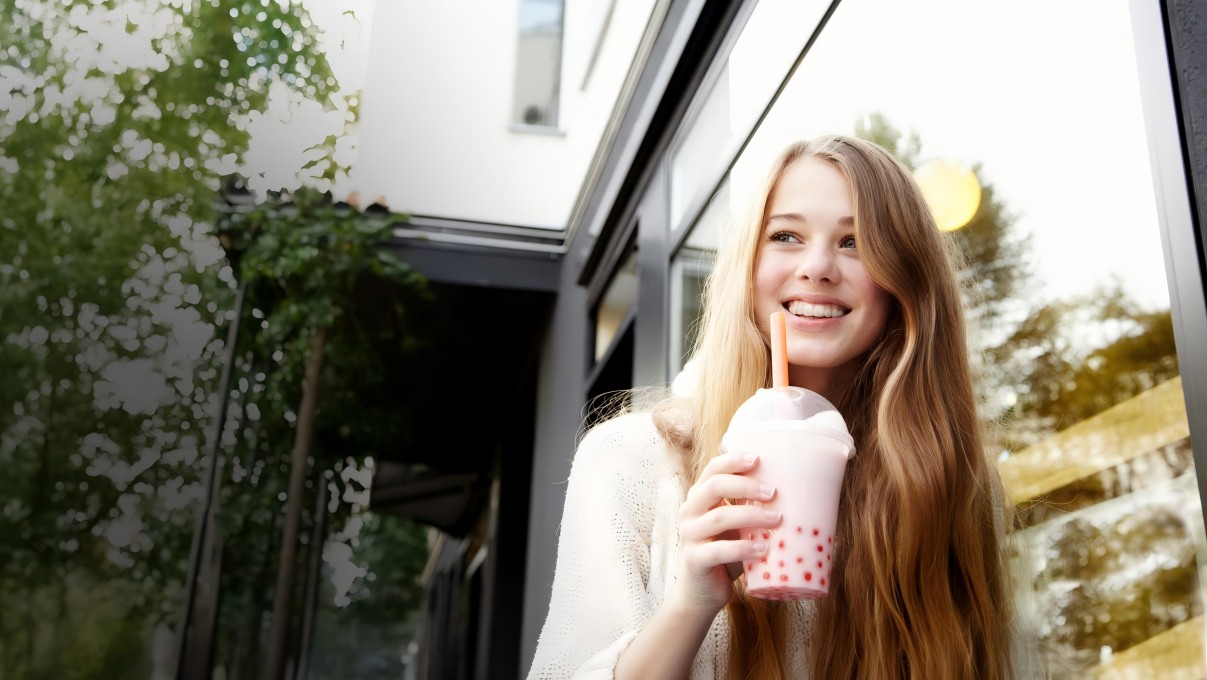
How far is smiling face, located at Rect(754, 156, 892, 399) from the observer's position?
3.96 ft

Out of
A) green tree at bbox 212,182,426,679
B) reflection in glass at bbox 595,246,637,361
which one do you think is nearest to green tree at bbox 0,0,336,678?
green tree at bbox 212,182,426,679

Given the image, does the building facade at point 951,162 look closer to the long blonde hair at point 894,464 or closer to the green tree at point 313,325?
the long blonde hair at point 894,464

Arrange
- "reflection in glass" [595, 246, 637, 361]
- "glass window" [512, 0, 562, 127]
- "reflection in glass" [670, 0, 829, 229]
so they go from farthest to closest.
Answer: "glass window" [512, 0, 562, 127], "reflection in glass" [595, 246, 637, 361], "reflection in glass" [670, 0, 829, 229]

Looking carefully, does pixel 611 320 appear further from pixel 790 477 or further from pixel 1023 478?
pixel 790 477

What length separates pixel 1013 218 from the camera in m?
1.53

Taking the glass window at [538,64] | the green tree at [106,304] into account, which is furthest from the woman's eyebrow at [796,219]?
the glass window at [538,64]

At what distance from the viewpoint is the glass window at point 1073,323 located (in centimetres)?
113

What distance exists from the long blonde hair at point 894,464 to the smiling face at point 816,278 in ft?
0.05

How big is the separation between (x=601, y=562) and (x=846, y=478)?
34 centimetres

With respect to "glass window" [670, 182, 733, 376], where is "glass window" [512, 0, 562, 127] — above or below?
above

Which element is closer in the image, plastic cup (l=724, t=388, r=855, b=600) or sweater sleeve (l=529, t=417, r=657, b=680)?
plastic cup (l=724, t=388, r=855, b=600)

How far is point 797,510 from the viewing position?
34.3 inches

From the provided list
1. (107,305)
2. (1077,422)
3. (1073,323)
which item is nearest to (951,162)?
(1073,323)

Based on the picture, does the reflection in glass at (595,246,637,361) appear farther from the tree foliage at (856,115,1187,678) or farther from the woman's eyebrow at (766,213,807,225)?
the woman's eyebrow at (766,213,807,225)
